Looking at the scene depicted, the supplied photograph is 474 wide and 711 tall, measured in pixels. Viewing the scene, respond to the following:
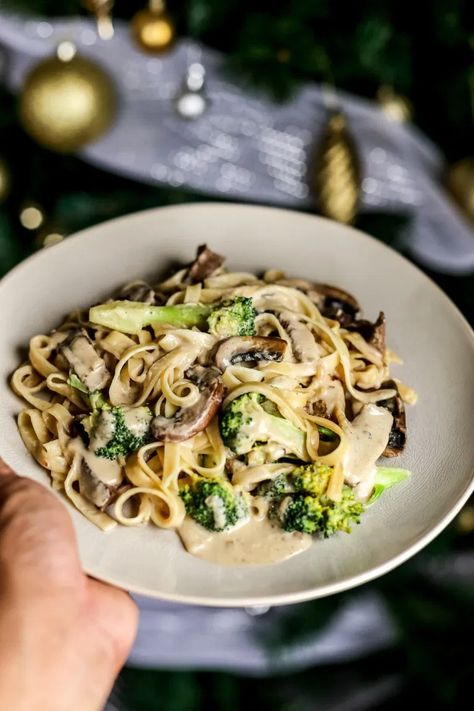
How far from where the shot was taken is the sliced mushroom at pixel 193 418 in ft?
10.4

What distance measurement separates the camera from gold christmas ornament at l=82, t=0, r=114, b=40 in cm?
454

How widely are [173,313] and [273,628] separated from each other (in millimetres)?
2652

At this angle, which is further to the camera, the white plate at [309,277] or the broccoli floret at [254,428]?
the broccoli floret at [254,428]

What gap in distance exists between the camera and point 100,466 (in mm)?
3156

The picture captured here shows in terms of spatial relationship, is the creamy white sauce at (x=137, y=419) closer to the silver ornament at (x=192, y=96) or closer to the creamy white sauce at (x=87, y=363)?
the creamy white sauce at (x=87, y=363)

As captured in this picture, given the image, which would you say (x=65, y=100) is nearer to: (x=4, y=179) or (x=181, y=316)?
(x=4, y=179)

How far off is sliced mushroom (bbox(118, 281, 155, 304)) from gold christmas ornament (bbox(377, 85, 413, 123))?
7.69 feet

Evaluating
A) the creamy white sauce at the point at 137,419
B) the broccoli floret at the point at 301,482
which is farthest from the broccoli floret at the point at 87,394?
the broccoli floret at the point at 301,482

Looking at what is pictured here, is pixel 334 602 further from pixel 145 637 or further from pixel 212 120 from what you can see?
pixel 212 120

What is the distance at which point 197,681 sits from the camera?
5.62 meters

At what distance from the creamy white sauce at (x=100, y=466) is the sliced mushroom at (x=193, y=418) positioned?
20 centimetres

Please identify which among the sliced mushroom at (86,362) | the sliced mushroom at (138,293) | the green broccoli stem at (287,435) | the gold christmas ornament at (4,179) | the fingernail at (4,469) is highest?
→ the green broccoli stem at (287,435)

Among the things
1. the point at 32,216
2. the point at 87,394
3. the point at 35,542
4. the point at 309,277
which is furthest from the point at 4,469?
the point at 32,216

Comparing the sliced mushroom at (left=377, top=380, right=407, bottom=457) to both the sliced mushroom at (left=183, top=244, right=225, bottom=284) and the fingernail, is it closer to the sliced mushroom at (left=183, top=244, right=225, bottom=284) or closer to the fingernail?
the sliced mushroom at (left=183, top=244, right=225, bottom=284)
